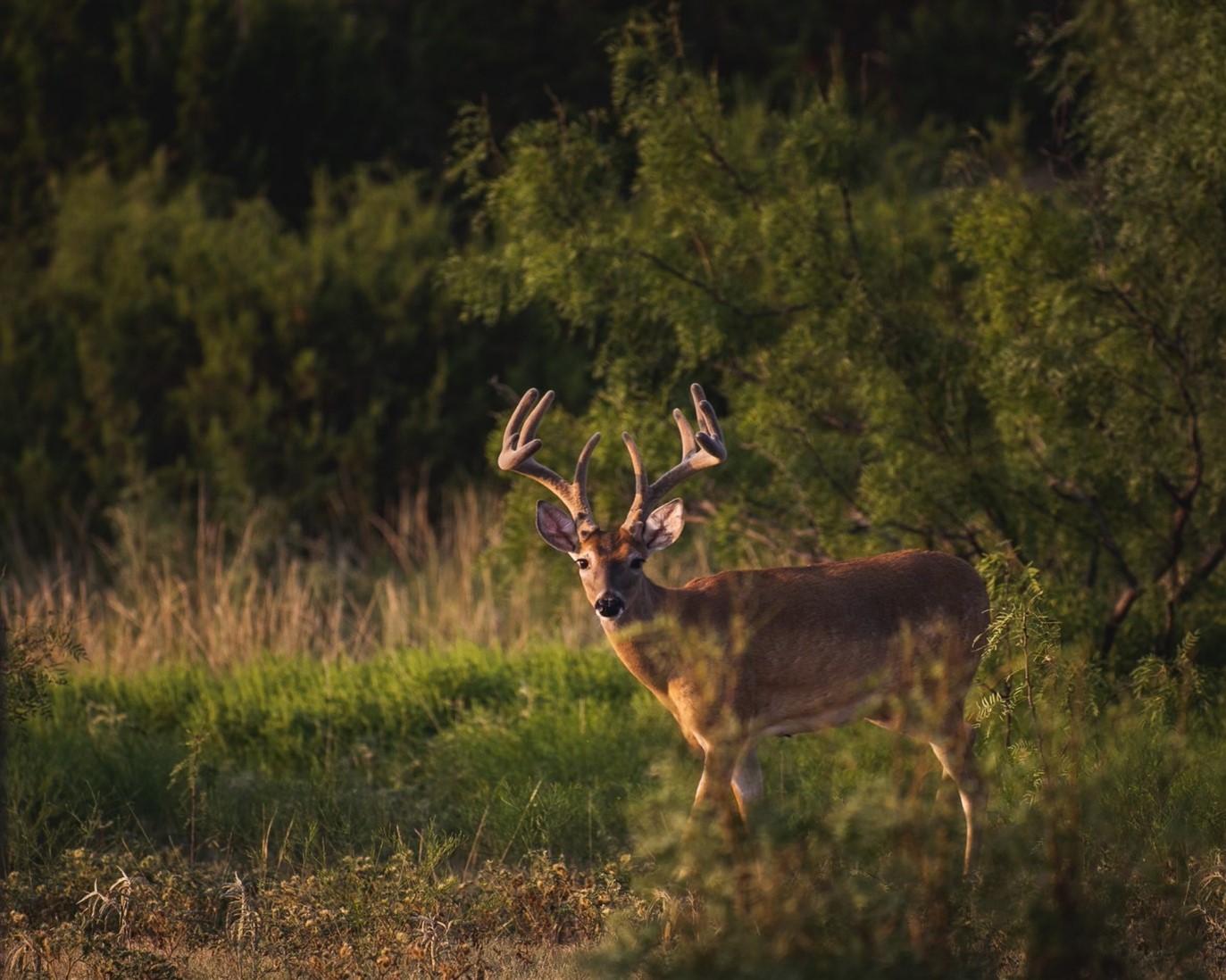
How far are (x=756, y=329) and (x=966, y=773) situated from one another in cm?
306

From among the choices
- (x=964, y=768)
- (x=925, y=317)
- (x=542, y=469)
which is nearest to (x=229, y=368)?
(x=925, y=317)

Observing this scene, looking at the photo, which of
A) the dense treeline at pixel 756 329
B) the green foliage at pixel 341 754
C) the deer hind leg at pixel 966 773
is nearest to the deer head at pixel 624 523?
the green foliage at pixel 341 754

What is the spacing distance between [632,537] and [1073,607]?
8.76 ft

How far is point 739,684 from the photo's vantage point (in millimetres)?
6664

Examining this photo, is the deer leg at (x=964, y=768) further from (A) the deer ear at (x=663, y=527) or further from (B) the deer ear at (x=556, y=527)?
(B) the deer ear at (x=556, y=527)

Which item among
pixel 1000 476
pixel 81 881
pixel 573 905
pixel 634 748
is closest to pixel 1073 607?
pixel 1000 476

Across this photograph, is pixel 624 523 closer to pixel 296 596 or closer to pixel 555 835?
pixel 555 835

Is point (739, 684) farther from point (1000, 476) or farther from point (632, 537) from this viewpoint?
point (1000, 476)

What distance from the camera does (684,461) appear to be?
698 cm

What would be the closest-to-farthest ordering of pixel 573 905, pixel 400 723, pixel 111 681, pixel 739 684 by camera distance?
pixel 573 905 → pixel 739 684 → pixel 400 723 → pixel 111 681

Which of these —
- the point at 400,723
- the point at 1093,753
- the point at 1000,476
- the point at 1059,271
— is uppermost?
the point at 1059,271

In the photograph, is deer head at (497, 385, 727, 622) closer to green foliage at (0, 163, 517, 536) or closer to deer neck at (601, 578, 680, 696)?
deer neck at (601, 578, 680, 696)

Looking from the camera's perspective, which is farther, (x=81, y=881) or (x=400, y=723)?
(x=400, y=723)

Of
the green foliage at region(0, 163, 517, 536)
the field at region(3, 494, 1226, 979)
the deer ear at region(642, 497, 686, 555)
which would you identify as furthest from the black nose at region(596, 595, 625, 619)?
the green foliage at region(0, 163, 517, 536)
